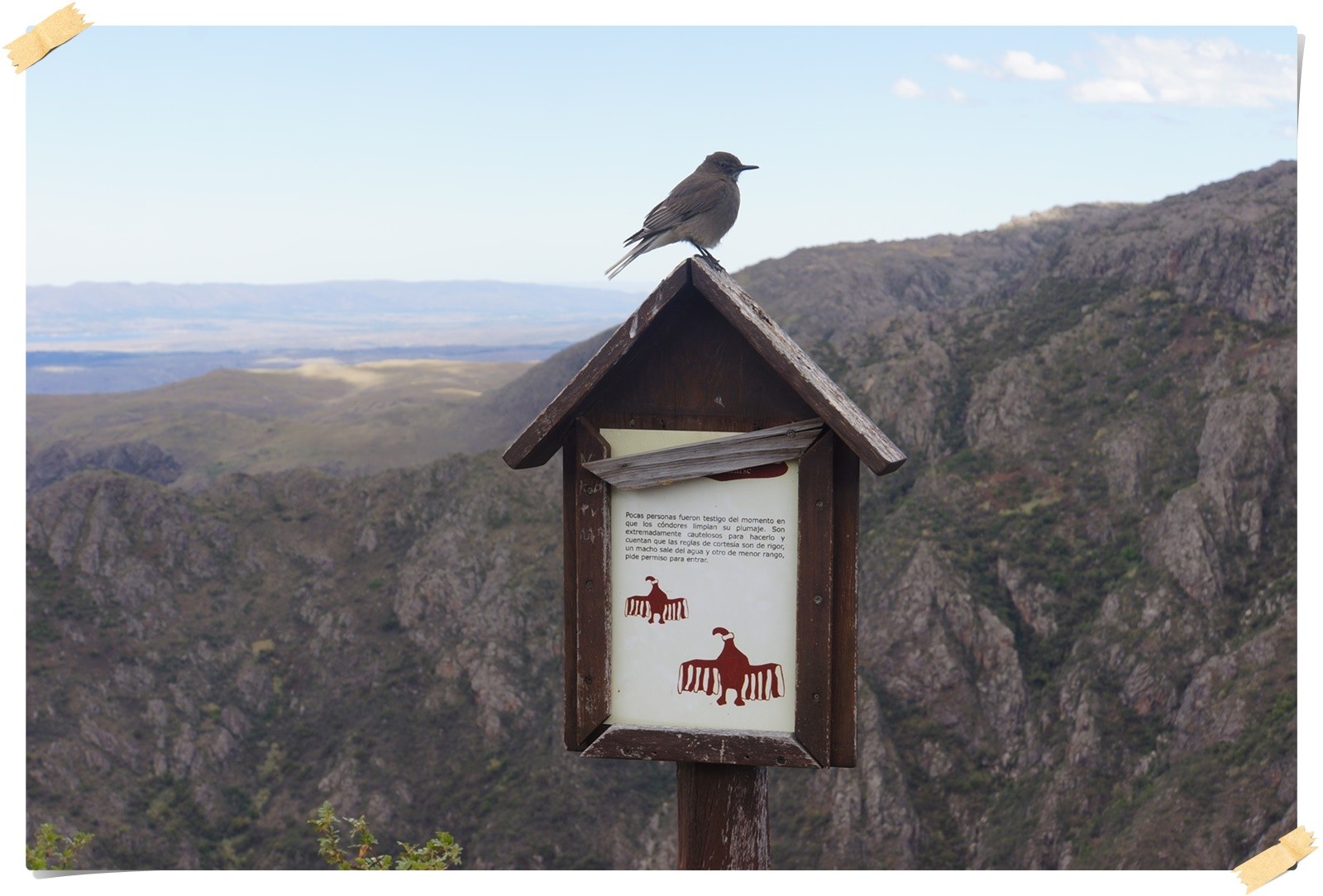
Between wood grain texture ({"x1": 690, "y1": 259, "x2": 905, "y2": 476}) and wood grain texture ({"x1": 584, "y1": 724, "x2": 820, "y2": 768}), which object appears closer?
wood grain texture ({"x1": 690, "y1": 259, "x2": 905, "y2": 476})

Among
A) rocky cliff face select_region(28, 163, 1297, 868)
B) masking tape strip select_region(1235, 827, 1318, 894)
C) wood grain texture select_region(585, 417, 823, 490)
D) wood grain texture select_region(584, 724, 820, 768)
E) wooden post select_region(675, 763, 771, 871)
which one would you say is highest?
wood grain texture select_region(585, 417, 823, 490)

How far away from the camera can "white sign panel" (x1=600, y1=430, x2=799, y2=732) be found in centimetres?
482

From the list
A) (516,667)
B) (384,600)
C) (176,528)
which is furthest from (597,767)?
(176,528)

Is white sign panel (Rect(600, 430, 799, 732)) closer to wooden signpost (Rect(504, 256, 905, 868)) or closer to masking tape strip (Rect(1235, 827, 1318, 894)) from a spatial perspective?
wooden signpost (Rect(504, 256, 905, 868))

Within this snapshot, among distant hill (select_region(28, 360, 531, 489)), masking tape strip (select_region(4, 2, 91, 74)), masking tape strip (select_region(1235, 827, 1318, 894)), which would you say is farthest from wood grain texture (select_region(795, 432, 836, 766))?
distant hill (select_region(28, 360, 531, 489))

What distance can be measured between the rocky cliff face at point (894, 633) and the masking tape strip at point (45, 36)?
23.7m

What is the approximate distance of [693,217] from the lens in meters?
6.31

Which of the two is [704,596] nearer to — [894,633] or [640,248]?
[640,248]

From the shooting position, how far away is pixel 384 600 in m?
35.0

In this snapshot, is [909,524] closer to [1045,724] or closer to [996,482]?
[996,482]

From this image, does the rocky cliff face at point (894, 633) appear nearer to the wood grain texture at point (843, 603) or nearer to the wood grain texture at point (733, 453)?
the wood grain texture at point (843, 603)

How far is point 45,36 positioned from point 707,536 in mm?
3989

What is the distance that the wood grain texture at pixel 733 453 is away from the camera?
477 centimetres

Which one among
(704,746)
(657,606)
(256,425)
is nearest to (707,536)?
(657,606)
